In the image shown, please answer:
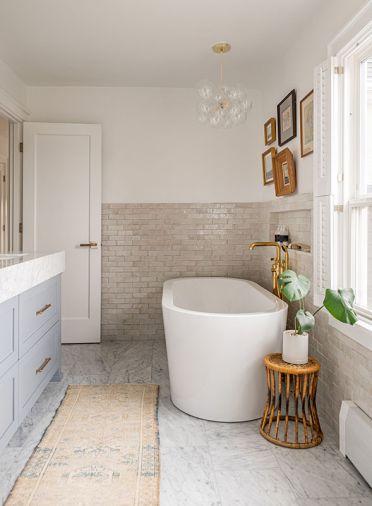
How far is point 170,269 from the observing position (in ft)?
14.0

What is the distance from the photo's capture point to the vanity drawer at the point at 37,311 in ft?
7.36

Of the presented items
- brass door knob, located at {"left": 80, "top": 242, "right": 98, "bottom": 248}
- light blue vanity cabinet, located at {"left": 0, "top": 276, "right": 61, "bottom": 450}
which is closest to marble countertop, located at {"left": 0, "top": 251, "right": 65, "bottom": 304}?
light blue vanity cabinet, located at {"left": 0, "top": 276, "right": 61, "bottom": 450}

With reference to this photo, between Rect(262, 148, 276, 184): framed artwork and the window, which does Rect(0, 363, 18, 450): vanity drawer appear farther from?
Rect(262, 148, 276, 184): framed artwork

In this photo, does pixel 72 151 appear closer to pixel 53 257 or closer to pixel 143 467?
pixel 53 257

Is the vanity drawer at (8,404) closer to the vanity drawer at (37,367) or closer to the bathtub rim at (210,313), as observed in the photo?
the vanity drawer at (37,367)

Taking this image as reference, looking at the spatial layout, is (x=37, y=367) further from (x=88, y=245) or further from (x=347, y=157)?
(x=347, y=157)

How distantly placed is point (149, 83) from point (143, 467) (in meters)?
3.41

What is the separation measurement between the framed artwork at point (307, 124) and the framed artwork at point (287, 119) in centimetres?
19

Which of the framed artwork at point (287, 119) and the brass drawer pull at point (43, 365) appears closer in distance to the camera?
the brass drawer pull at point (43, 365)

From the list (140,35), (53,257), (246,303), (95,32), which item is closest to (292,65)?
(140,35)

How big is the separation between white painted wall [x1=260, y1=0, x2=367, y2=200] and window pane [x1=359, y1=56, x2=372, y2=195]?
297mm

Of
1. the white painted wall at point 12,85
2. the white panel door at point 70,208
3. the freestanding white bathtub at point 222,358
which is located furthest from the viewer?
the white panel door at point 70,208

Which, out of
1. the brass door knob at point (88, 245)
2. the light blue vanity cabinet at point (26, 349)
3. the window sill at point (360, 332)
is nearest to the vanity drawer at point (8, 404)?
the light blue vanity cabinet at point (26, 349)

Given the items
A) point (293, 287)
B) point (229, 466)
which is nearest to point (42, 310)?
point (229, 466)
